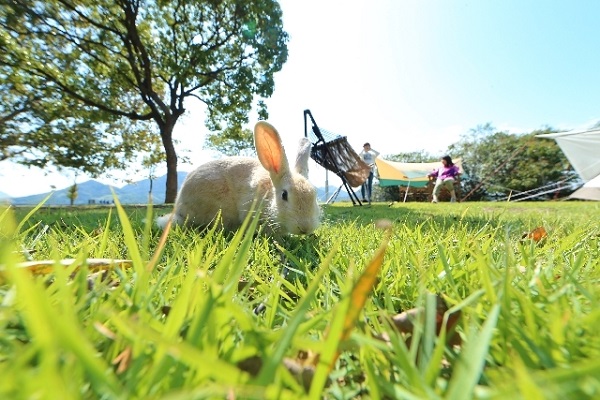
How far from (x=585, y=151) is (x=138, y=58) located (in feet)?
68.2

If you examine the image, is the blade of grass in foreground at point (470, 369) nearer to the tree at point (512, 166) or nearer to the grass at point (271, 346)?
the grass at point (271, 346)

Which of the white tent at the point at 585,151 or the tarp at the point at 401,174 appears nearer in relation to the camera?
the white tent at the point at 585,151

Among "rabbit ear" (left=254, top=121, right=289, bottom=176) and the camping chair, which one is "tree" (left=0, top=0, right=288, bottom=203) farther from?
"rabbit ear" (left=254, top=121, right=289, bottom=176)

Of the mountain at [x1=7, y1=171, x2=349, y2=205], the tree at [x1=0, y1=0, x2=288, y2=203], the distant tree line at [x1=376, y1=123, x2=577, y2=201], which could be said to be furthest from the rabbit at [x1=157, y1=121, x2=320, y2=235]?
the distant tree line at [x1=376, y1=123, x2=577, y2=201]

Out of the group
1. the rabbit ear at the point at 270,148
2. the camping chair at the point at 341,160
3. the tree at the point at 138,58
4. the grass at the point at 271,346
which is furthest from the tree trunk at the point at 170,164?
the grass at the point at 271,346

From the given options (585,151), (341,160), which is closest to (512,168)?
(585,151)

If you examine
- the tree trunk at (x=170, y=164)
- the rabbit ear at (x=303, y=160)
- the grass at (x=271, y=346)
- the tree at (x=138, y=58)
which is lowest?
the grass at (x=271, y=346)

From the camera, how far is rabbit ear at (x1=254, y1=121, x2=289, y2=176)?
248cm

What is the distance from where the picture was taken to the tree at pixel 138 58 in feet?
47.5

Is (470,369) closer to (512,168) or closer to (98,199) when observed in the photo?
(512,168)

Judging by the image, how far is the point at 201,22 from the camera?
1598 cm

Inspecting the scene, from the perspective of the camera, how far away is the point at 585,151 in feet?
47.0

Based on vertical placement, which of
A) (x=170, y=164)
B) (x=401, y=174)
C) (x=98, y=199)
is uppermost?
(x=401, y=174)

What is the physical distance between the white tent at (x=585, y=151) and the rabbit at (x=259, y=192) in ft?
49.8
